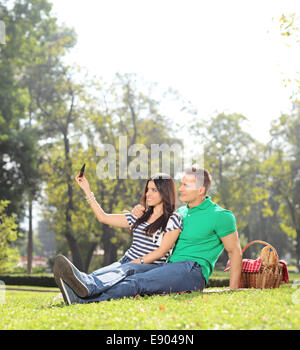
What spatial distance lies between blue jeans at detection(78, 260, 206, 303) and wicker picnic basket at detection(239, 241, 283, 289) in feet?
3.75

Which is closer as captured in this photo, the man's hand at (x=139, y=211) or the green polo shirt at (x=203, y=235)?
the green polo shirt at (x=203, y=235)

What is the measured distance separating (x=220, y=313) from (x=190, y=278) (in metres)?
1.50

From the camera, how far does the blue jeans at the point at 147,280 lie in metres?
5.04

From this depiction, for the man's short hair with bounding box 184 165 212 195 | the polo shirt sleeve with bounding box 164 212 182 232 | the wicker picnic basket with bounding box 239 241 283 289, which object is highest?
the man's short hair with bounding box 184 165 212 195

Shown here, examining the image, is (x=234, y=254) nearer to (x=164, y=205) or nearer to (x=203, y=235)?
(x=203, y=235)

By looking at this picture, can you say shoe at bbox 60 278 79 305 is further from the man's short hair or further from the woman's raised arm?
the man's short hair

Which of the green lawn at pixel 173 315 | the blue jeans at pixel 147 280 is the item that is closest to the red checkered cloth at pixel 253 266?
the blue jeans at pixel 147 280

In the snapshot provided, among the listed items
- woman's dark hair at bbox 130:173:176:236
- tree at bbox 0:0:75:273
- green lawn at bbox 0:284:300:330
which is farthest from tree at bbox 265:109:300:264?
green lawn at bbox 0:284:300:330

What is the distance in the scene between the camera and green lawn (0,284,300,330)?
3621 millimetres

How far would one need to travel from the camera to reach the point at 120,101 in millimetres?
25453

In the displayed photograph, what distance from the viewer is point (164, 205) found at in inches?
223

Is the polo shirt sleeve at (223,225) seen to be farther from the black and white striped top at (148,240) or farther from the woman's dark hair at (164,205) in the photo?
the woman's dark hair at (164,205)

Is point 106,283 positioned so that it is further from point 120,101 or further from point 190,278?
point 120,101

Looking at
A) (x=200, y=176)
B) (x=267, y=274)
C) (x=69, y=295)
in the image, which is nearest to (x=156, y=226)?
(x=200, y=176)
